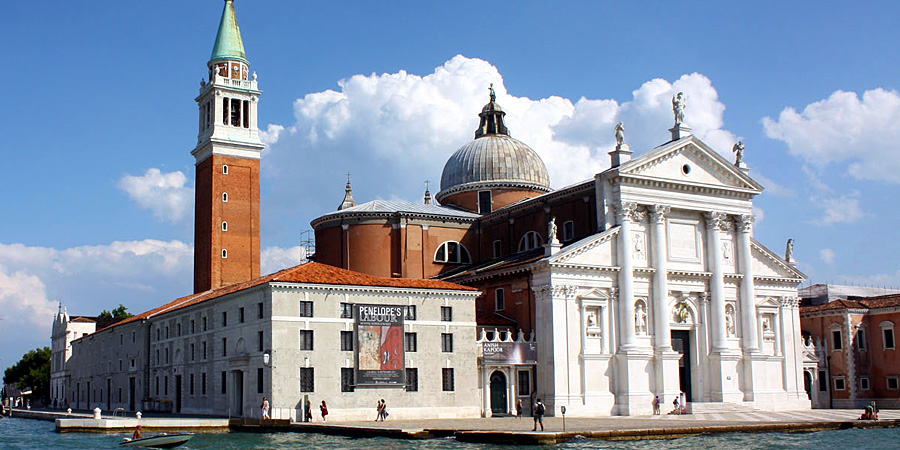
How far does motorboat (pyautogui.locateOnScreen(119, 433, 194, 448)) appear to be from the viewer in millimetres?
31422

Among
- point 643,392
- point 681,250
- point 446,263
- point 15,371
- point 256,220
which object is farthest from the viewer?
point 15,371

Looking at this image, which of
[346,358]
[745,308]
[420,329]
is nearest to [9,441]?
[346,358]

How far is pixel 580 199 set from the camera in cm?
4706

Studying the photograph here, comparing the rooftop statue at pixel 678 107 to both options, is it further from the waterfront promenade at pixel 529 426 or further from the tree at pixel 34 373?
the tree at pixel 34 373

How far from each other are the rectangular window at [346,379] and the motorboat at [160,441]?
24.7 feet

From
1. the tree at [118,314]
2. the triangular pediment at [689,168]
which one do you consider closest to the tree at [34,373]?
the tree at [118,314]

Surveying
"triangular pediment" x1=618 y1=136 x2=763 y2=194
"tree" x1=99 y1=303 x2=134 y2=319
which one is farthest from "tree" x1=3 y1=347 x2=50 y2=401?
"triangular pediment" x1=618 y1=136 x2=763 y2=194

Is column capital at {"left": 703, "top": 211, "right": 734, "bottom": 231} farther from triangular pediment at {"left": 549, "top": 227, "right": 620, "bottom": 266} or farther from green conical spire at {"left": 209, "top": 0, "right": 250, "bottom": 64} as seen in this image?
green conical spire at {"left": 209, "top": 0, "right": 250, "bottom": 64}

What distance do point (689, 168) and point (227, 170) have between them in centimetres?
2860

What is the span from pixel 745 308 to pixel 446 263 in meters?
16.0

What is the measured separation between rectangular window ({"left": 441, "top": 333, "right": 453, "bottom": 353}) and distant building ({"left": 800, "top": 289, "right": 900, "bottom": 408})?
80.1 ft

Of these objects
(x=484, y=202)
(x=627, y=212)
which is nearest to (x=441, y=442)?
(x=627, y=212)

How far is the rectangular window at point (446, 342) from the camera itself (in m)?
40.4

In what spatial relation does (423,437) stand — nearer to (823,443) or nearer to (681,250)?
(823,443)
